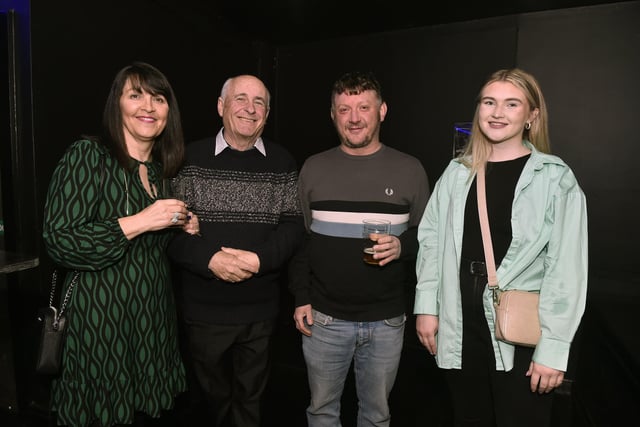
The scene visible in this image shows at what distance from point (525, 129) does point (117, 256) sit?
5.10 feet

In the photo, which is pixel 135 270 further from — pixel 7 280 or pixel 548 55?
pixel 548 55

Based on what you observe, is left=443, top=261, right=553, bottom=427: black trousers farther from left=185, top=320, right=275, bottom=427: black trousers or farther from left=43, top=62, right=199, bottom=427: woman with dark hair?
left=43, top=62, right=199, bottom=427: woman with dark hair

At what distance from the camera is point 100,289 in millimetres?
1637

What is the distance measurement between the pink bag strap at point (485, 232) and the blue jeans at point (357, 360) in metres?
0.60

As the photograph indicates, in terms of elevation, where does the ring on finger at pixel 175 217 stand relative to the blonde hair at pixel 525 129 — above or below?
below

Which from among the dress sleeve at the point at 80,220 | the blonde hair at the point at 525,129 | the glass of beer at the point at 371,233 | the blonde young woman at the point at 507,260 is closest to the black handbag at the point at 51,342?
the dress sleeve at the point at 80,220

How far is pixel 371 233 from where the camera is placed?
6.23 ft

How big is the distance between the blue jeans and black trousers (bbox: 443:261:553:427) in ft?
1.20

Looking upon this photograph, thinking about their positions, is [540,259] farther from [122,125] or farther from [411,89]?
[411,89]

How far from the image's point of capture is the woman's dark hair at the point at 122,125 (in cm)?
170

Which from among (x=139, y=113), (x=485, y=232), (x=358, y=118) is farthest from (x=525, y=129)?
(x=139, y=113)

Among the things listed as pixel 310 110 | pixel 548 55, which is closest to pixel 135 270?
pixel 310 110

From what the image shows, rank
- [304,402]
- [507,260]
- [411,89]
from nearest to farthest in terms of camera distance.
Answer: [507,260] < [304,402] < [411,89]

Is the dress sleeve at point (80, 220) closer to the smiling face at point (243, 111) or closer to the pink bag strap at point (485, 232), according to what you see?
the smiling face at point (243, 111)
